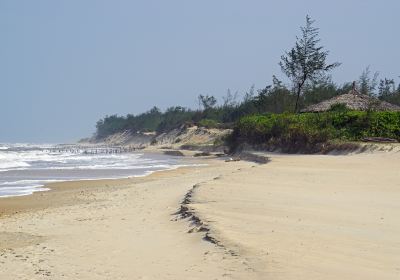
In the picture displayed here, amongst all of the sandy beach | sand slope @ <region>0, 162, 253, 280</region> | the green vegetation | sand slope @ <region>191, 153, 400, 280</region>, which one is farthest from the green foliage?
sand slope @ <region>0, 162, 253, 280</region>

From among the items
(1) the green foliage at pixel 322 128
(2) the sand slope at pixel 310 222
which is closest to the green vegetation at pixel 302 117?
(1) the green foliage at pixel 322 128

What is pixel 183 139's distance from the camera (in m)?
70.7

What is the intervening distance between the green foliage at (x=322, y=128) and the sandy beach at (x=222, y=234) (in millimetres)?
13996

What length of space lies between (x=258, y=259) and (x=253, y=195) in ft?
18.1

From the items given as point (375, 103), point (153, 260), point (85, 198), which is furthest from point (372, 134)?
point (153, 260)

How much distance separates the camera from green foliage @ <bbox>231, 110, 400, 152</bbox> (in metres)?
28.0

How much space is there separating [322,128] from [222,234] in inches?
950

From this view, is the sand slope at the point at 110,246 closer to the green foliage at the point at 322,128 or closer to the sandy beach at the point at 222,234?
the sandy beach at the point at 222,234

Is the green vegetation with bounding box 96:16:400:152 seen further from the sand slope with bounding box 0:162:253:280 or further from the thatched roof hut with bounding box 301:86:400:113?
the sand slope with bounding box 0:162:253:280

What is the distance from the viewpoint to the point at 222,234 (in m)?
7.49

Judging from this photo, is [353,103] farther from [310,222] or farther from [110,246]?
[110,246]

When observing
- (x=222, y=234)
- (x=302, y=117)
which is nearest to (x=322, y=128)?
(x=302, y=117)

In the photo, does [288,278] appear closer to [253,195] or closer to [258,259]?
[258,259]

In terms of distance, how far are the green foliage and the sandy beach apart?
14.0 meters
